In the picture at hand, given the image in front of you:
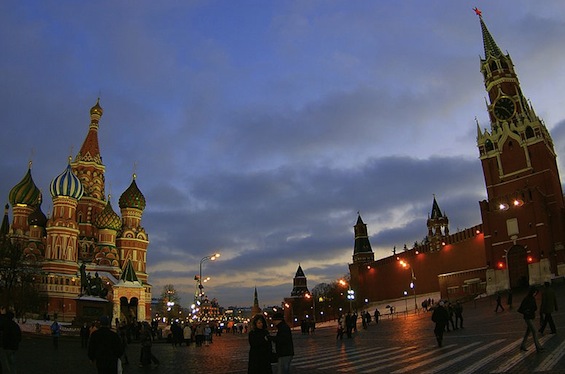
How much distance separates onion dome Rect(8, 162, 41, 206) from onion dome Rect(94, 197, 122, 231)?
831cm

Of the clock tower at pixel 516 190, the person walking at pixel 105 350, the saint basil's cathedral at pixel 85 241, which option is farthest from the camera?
the saint basil's cathedral at pixel 85 241

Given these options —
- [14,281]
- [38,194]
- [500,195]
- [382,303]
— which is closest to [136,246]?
[38,194]

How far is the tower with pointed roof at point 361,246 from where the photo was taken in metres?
87.3

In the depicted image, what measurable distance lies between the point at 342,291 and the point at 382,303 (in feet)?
77.6

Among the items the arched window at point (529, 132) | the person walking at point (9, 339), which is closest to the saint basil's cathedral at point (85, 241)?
the person walking at point (9, 339)

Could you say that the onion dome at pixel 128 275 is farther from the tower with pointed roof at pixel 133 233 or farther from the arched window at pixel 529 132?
the arched window at pixel 529 132

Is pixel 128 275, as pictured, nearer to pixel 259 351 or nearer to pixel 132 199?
pixel 132 199

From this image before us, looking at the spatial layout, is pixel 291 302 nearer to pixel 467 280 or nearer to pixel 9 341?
pixel 467 280

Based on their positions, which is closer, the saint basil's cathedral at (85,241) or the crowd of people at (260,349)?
the crowd of people at (260,349)

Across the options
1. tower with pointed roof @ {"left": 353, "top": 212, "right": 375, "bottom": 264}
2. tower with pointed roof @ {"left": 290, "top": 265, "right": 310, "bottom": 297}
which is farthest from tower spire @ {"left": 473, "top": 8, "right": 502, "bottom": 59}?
tower with pointed roof @ {"left": 290, "top": 265, "right": 310, "bottom": 297}

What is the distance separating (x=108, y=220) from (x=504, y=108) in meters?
54.2

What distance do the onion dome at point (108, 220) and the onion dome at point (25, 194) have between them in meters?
8.31

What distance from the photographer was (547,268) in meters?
45.9

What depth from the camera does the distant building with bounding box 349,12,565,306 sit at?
159 ft
